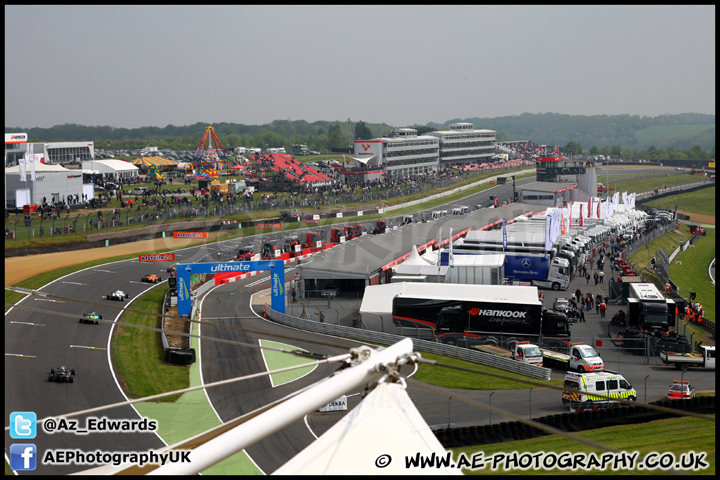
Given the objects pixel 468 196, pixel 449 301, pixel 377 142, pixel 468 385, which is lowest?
pixel 468 385

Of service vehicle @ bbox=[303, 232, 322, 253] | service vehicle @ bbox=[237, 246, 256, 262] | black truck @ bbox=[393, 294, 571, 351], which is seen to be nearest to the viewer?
black truck @ bbox=[393, 294, 571, 351]

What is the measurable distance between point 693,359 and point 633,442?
8497 mm

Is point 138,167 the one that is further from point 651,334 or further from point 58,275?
point 651,334

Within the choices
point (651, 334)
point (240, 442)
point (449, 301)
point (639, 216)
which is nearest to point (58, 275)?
point (449, 301)

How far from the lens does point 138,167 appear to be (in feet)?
327

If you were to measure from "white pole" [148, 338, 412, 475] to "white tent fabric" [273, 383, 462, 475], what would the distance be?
0.42 meters

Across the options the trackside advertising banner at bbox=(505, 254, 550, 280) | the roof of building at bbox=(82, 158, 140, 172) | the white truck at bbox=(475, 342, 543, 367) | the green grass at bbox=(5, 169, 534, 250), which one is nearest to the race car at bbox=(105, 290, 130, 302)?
the green grass at bbox=(5, 169, 534, 250)

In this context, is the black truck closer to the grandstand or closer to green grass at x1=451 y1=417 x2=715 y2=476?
green grass at x1=451 y1=417 x2=715 y2=476

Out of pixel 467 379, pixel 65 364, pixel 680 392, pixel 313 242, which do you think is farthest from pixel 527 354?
pixel 313 242

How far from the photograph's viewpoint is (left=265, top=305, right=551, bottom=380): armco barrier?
2266cm

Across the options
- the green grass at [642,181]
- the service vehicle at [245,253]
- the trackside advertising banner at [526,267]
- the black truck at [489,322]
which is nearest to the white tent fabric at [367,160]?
the green grass at [642,181]

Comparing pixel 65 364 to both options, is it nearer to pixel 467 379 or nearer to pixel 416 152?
pixel 467 379

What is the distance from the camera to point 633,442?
15867 millimetres

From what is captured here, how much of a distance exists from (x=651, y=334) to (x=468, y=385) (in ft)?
31.6
